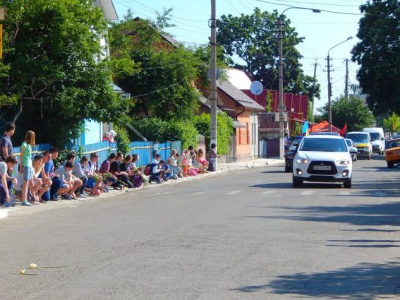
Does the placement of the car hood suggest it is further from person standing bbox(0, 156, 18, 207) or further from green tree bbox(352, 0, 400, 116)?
green tree bbox(352, 0, 400, 116)

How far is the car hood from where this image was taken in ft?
95.9

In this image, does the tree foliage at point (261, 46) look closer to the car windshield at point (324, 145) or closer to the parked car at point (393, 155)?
the parked car at point (393, 155)

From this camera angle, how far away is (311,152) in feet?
98.4

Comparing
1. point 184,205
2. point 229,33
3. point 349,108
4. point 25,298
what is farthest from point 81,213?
point 349,108

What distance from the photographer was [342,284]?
1008 centimetres

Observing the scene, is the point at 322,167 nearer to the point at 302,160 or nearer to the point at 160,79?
the point at 302,160

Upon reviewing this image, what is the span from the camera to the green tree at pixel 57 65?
2578cm

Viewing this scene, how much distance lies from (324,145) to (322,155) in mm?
1118

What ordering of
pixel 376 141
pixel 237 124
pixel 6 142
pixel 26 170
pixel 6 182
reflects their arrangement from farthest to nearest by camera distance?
1. pixel 376 141
2. pixel 237 124
3. pixel 6 142
4. pixel 26 170
5. pixel 6 182

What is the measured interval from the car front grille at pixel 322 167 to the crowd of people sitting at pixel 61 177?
18.9ft

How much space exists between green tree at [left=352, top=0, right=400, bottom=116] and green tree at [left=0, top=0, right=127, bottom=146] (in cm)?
3985

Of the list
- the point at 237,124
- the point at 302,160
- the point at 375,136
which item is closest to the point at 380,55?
the point at 237,124

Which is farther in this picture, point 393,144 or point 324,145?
point 393,144

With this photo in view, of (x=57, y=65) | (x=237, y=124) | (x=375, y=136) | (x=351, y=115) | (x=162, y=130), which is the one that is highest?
(x=351, y=115)
